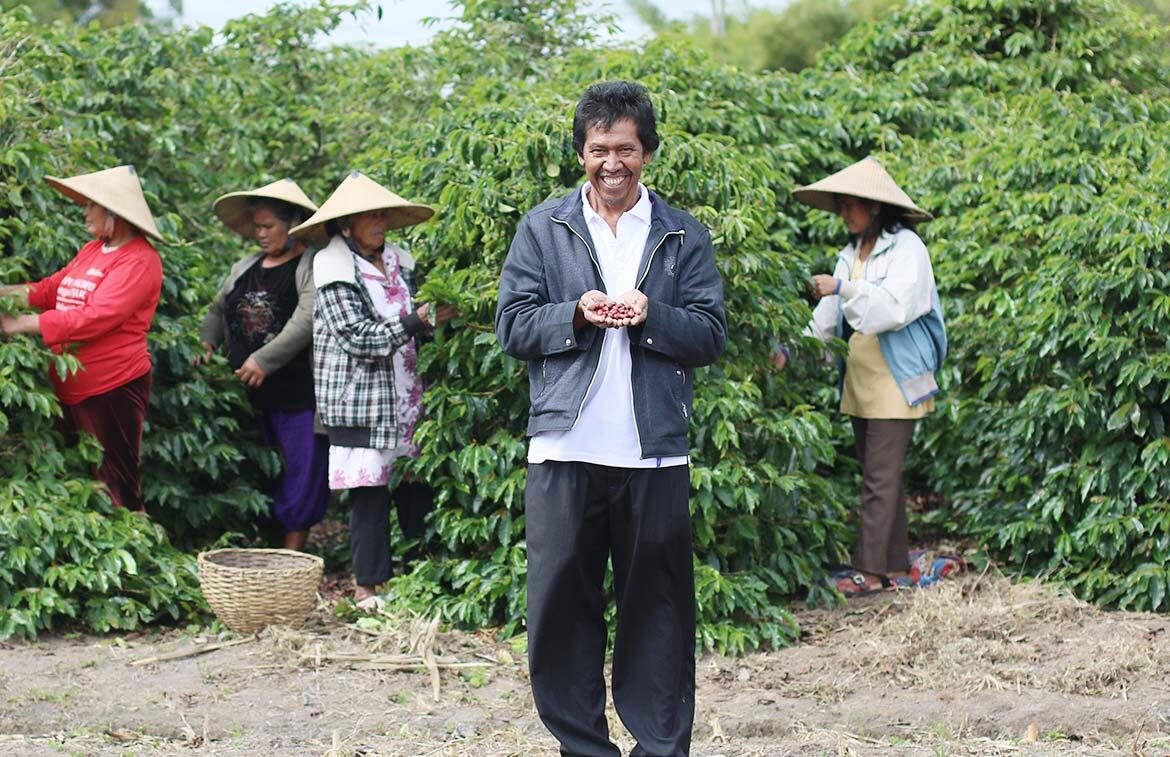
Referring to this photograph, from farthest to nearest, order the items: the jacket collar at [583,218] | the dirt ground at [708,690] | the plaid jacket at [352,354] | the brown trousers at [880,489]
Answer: the brown trousers at [880,489] < the plaid jacket at [352,354] < the dirt ground at [708,690] < the jacket collar at [583,218]

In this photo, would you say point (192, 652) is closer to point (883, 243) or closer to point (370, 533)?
point (370, 533)

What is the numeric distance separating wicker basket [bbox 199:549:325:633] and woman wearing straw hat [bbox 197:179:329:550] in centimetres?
83

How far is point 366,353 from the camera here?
551 cm

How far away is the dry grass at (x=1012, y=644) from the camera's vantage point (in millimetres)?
4762

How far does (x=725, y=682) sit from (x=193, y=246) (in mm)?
3885

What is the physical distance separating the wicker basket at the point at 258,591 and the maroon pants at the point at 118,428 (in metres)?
0.65

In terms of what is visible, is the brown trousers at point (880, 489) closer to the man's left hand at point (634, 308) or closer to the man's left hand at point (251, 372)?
the man's left hand at point (251, 372)

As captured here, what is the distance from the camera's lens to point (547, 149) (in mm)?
5480

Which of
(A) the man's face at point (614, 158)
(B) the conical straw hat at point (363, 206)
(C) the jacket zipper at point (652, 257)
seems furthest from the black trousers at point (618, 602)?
(B) the conical straw hat at point (363, 206)

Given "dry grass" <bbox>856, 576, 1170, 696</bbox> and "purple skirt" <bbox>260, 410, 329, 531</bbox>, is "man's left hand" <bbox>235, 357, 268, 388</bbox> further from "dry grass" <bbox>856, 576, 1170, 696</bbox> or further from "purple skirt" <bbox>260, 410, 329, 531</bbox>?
"dry grass" <bbox>856, 576, 1170, 696</bbox>

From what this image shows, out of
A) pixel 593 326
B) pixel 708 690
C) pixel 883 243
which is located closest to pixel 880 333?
pixel 883 243

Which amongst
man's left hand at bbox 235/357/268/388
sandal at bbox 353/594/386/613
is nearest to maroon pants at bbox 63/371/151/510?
man's left hand at bbox 235/357/268/388

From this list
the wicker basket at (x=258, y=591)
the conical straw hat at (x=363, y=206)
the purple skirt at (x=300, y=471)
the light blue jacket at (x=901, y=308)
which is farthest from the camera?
the purple skirt at (x=300, y=471)

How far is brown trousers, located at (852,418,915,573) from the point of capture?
5953 mm
